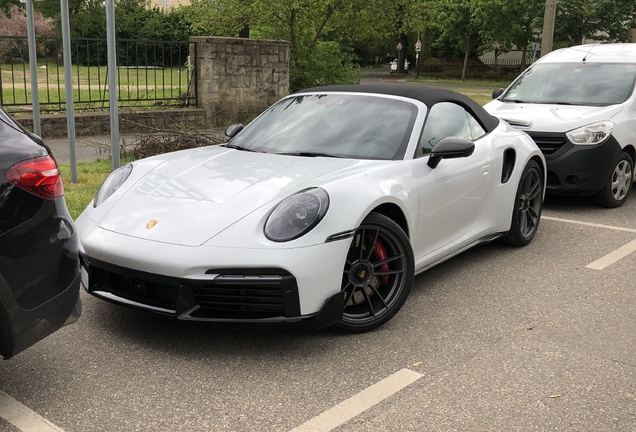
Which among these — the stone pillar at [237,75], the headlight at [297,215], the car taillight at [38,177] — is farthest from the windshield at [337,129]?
the stone pillar at [237,75]

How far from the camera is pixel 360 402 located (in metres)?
3.31

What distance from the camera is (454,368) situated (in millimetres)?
3703

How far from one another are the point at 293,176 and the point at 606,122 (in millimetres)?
4820

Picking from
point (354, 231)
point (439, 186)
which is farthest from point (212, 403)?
point (439, 186)

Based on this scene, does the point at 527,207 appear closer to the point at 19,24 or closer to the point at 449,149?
the point at 449,149

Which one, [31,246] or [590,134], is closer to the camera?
[31,246]

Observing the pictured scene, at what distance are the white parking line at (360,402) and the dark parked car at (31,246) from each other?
120 cm

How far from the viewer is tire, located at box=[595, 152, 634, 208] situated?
25.3 ft

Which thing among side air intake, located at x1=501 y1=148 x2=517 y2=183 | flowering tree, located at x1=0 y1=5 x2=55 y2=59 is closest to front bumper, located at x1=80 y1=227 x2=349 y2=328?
side air intake, located at x1=501 y1=148 x2=517 y2=183

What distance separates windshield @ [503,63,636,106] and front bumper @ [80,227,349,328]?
560 centimetres

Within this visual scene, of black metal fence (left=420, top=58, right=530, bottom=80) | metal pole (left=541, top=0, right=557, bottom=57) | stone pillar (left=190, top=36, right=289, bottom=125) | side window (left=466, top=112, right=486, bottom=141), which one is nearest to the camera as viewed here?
side window (left=466, top=112, right=486, bottom=141)

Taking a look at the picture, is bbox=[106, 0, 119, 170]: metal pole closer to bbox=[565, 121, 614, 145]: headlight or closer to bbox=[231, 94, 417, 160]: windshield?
bbox=[231, 94, 417, 160]: windshield

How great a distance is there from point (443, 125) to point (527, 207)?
146 centimetres

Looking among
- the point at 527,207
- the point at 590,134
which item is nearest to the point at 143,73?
the point at 590,134
